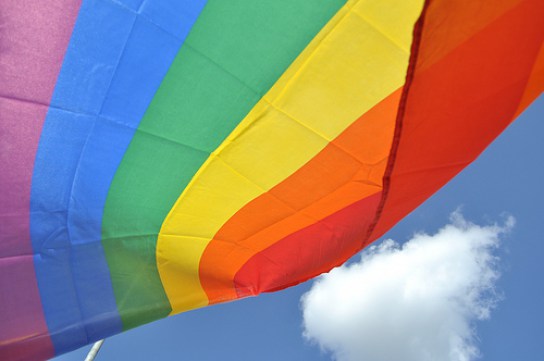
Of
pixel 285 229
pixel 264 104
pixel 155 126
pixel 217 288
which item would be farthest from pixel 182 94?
pixel 217 288

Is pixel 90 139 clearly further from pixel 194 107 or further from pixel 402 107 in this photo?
pixel 402 107

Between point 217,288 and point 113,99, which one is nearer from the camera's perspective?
point 113,99

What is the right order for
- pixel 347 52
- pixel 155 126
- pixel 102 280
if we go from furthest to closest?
pixel 102 280 < pixel 155 126 < pixel 347 52

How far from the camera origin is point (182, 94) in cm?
160

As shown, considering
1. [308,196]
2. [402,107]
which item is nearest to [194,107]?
[308,196]

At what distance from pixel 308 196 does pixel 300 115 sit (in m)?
0.36

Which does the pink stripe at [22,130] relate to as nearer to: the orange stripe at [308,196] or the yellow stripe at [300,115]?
the yellow stripe at [300,115]

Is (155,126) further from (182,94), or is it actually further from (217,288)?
(217,288)

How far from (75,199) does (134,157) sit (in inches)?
11.6

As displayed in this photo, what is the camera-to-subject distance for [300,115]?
154 cm

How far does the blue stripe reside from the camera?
1490mm

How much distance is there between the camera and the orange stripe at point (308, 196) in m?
1.58

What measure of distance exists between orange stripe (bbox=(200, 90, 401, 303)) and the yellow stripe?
0.12 ft

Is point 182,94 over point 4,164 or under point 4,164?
under
